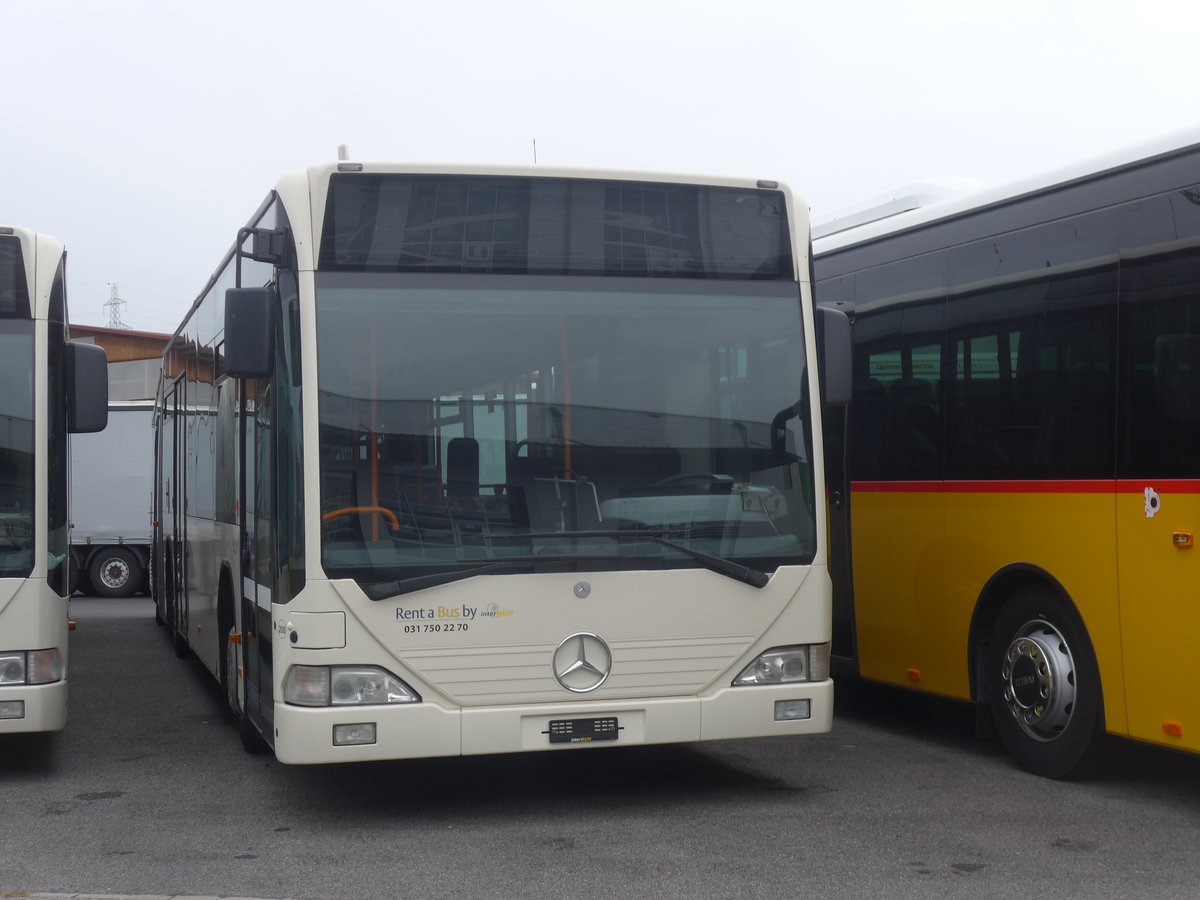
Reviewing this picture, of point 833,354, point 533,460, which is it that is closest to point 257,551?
point 533,460

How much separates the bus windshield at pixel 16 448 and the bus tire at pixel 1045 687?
516cm

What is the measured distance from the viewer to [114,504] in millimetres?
25219

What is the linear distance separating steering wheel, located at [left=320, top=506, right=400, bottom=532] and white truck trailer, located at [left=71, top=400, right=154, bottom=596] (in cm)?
1938

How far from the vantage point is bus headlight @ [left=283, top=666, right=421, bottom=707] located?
6680 millimetres

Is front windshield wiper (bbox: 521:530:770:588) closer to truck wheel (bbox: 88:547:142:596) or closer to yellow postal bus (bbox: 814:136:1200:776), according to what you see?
yellow postal bus (bbox: 814:136:1200:776)

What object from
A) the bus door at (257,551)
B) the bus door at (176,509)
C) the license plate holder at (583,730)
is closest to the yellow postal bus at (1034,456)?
the license plate holder at (583,730)

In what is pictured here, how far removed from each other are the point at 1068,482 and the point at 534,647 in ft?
9.12

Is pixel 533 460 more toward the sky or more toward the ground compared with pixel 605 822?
more toward the sky

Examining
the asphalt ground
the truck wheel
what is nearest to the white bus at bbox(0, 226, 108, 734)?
the asphalt ground

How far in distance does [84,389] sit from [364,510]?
8.44ft

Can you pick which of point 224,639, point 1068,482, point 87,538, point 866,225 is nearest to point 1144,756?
point 1068,482

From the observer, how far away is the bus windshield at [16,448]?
7.91 m

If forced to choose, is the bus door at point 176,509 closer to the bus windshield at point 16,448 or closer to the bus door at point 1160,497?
the bus windshield at point 16,448

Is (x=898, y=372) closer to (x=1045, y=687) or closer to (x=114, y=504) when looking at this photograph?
(x=1045, y=687)
